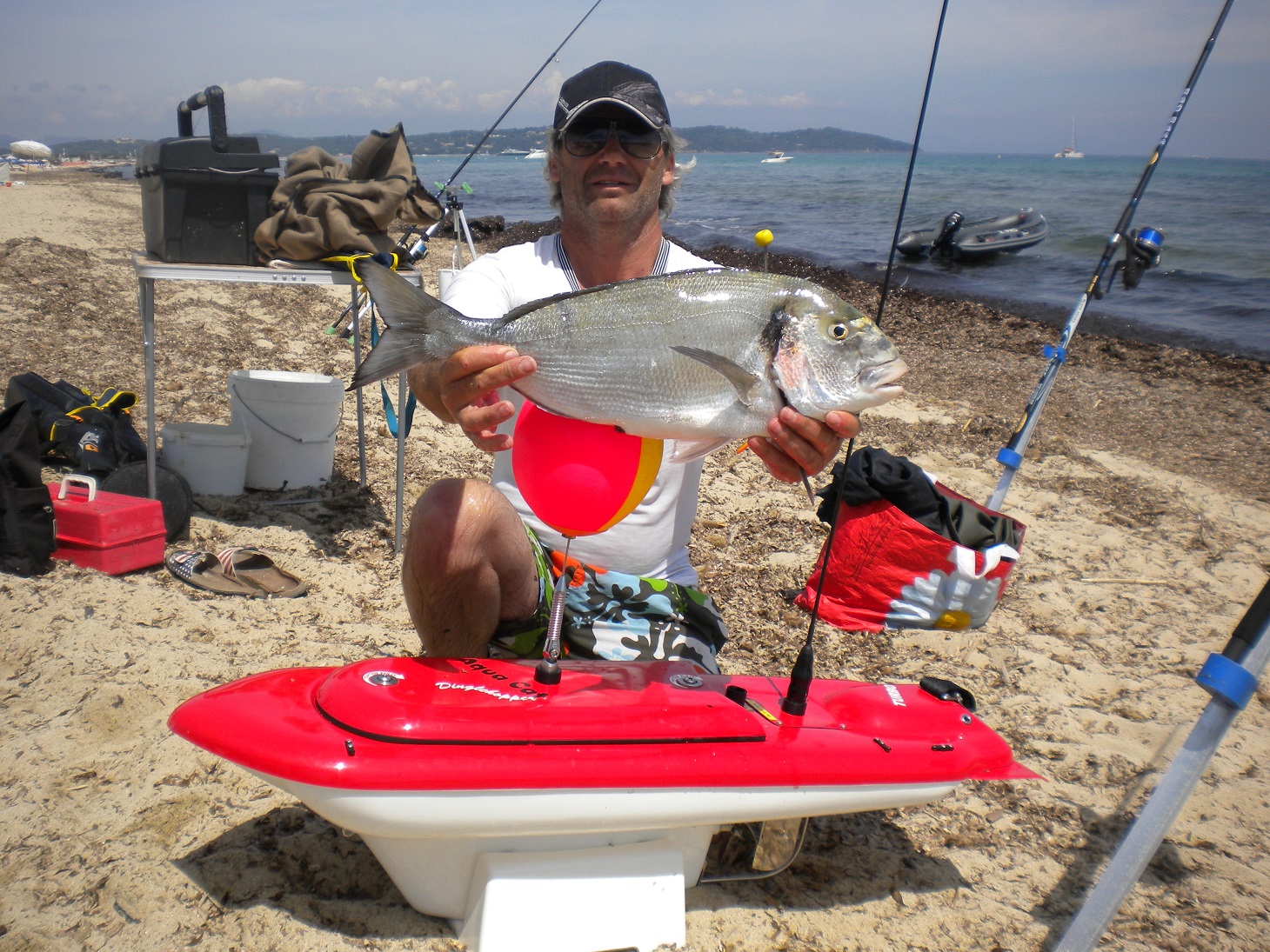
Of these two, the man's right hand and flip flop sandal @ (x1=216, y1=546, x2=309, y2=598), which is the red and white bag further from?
flip flop sandal @ (x1=216, y1=546, x2=309, y2=598)

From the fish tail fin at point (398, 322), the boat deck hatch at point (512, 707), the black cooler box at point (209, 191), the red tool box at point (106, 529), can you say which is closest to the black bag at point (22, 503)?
the red tool box at point (106, 529)

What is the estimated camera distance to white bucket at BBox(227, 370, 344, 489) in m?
4.57

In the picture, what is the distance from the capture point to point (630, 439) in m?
2.08

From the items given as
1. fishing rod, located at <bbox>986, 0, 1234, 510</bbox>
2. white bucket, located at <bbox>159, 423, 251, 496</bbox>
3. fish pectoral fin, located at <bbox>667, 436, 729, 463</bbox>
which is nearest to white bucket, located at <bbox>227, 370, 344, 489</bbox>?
white bucket, located at <bbox>159, 423, 251, 496</bbox>

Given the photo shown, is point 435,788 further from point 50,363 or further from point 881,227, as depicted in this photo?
point 881,227

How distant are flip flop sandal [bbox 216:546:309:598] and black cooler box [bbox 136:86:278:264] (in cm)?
154

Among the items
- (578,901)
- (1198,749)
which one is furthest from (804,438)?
(578,901)

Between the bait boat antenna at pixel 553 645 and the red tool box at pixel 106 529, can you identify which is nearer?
the bait boat antenna at pixel 553 645

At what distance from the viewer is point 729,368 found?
1937mm

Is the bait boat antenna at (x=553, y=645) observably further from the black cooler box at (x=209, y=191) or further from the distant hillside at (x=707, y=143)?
the distant hillside at (x=707, y=143)

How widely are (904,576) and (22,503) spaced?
155 inches

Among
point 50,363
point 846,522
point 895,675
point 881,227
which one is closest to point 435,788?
point 895,675

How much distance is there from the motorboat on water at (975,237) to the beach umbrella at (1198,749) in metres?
16.9

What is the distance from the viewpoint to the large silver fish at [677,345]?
6.51 ft
